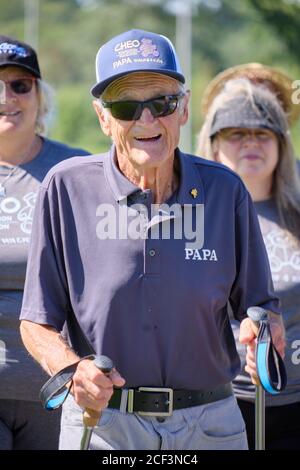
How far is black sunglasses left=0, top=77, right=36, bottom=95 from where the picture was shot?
15.8 feet

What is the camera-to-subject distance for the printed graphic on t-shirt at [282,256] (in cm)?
493

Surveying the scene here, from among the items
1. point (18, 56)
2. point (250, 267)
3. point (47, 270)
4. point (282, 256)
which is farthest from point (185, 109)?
point (282, 256)

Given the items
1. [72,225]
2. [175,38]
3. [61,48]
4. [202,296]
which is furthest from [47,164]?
[61,48]

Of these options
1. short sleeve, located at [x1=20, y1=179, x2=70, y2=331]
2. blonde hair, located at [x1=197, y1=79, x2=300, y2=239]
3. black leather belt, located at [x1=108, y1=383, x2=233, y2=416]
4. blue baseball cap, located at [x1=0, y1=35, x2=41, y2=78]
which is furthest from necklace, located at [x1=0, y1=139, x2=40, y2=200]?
black leather belt, located at [x1=108, y1=383, x2=233, y2=416]

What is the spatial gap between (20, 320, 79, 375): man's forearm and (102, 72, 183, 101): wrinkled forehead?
0.89 metres

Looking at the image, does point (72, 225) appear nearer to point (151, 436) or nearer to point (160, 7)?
point (151, 436)

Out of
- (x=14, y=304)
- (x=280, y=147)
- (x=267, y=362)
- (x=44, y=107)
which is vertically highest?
(x=44, y=107)

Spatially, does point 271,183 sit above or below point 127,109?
below

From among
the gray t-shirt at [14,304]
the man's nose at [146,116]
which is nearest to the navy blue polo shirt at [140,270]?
the man's nose at [146,116]

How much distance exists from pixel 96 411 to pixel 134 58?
4.19 feet

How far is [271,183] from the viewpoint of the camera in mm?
5305

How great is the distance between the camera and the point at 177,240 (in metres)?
3.52

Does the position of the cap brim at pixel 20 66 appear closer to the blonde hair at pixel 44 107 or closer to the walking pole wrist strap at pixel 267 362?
the blonde hair at pixel 44 107

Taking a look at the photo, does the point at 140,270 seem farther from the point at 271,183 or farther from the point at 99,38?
the point at 99,38
